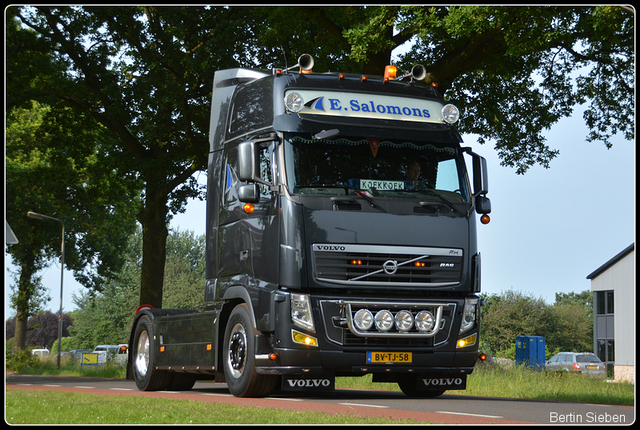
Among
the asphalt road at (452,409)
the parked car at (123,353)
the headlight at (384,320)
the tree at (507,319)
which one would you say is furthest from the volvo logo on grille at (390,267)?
the tree at (507,319)

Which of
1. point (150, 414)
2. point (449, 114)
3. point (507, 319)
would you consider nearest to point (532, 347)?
point (449, 114)

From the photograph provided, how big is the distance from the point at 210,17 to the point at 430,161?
46.7 ft

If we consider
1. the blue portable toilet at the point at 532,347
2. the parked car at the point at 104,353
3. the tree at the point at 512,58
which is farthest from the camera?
the parked car at the point at 104,353

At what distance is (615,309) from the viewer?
53750 millimetres

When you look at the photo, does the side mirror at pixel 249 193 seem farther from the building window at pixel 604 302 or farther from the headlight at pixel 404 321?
the building window at pixel 604 302

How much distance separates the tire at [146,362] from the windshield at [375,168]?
4644 mm

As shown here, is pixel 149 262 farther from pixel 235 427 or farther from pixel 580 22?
pixel 235 427

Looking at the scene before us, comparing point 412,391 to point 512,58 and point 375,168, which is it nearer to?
point 375,168

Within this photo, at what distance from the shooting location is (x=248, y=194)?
1039 centimetres

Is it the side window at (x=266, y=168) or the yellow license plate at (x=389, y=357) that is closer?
the yellow license plate at (x=389, y=357)

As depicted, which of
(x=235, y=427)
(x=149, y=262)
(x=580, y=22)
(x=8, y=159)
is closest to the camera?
(x=235, y=427)

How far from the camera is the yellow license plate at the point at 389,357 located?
10188 mm

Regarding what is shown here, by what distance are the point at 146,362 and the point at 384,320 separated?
5.29 metres

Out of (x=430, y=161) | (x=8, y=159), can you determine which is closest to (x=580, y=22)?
(x=430, y=161)
